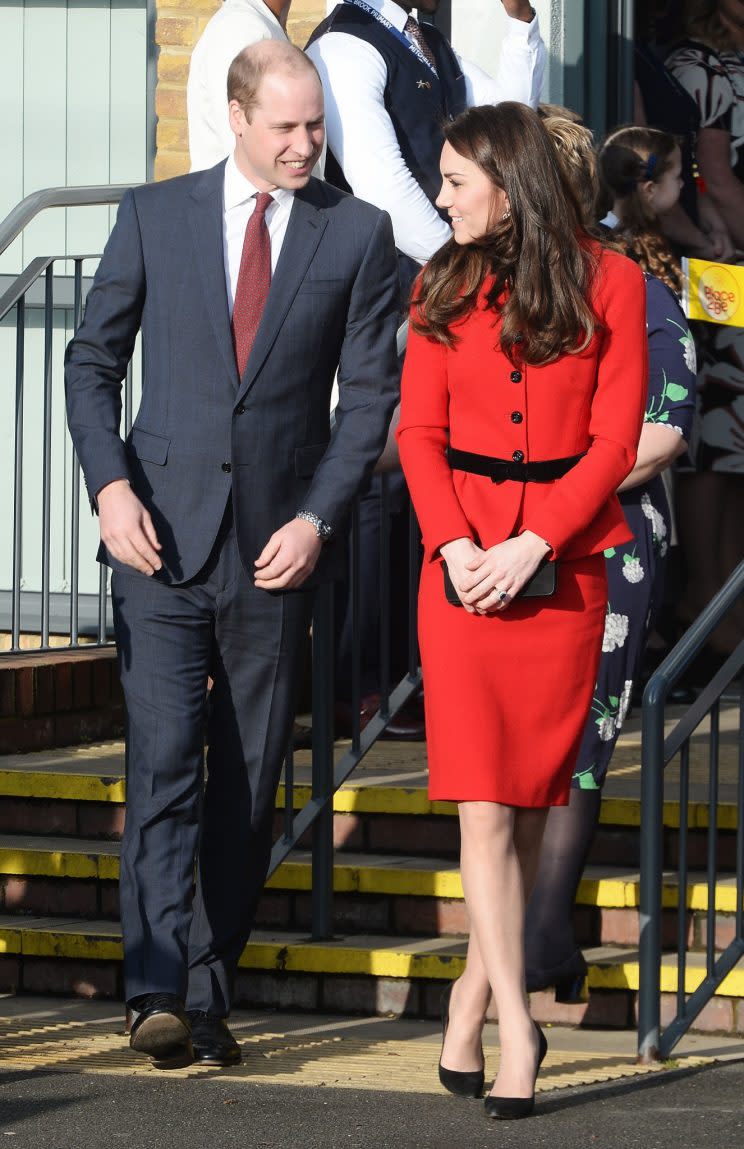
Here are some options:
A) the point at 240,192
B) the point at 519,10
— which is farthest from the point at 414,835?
the point at 519,10

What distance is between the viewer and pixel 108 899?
5391mm

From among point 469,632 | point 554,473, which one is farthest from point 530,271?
point 469,632

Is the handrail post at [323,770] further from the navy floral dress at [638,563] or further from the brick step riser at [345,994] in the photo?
the navy floral dress at [638,563]

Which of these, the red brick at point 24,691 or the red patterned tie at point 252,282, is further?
the red brick at point 24,691

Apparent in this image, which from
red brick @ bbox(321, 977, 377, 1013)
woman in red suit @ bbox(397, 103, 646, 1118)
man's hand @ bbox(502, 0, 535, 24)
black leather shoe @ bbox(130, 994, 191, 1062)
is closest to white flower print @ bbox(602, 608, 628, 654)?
woman in red suit @ bbox(397, 103, 646, 1118)

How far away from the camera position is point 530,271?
392 centimetres

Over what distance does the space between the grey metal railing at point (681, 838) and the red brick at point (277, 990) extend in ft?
2.87

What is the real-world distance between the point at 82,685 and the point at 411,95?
6.40 ft

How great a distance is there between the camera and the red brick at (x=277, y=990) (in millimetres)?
4980

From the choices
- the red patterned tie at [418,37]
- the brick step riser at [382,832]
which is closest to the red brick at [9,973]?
the brick step riser at [382,832]

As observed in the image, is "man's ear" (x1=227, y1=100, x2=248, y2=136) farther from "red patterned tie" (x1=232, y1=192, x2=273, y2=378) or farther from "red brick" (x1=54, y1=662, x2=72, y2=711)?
"red brick" (x1=54, y1=662, x2=72, y2=711)

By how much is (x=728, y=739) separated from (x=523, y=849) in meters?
2.65

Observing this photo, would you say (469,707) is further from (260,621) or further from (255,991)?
(255,991)

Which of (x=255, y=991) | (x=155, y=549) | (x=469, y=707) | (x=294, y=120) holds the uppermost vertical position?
(x=294, y=120)
